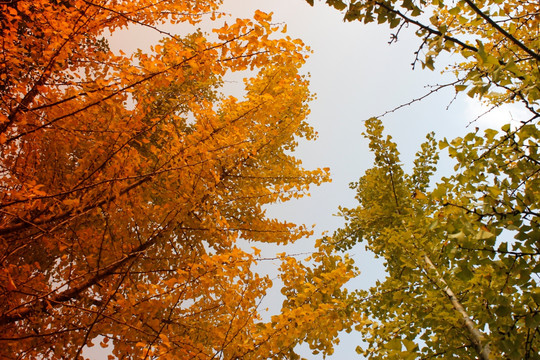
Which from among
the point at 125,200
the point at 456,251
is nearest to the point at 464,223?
the point at 456,251

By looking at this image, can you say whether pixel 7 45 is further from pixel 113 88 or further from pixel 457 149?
pixel 457 149

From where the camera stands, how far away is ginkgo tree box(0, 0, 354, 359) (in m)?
2.04

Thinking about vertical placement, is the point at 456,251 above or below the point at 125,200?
below

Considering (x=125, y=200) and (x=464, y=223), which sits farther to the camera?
(x=125, y=200)

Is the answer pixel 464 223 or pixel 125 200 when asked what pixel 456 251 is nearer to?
pixel 464 223

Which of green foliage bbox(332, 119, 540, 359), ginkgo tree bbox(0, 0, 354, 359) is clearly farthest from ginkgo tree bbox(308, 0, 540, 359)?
ginkgo tree bbox(0, 0, 354, 359)

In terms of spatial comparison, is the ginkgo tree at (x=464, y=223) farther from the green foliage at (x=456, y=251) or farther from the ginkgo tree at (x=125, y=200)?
the ginkgo tree at (x=125, y=200)

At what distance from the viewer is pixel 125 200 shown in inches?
102

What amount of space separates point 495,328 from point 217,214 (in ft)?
7.05

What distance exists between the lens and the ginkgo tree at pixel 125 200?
80.3 inches

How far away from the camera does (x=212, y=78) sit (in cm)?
715

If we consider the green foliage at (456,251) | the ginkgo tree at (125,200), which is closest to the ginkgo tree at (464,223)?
the green foliage at (456,251)

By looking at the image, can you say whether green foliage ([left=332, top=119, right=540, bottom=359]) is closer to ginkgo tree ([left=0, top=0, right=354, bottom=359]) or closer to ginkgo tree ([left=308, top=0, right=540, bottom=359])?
ginkgo tree ([left=308, top=0, right=540, bottom=359])

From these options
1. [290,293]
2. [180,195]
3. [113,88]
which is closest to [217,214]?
[180,195]
